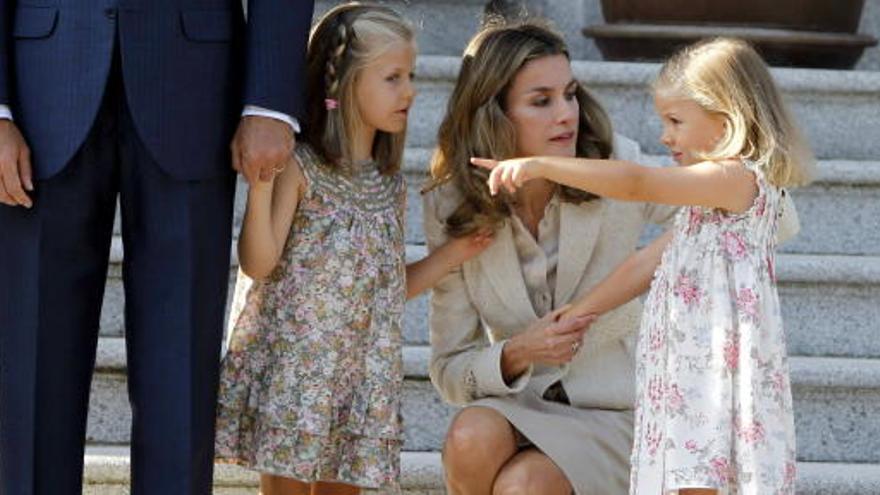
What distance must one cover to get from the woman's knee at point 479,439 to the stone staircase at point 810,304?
0.47 meters

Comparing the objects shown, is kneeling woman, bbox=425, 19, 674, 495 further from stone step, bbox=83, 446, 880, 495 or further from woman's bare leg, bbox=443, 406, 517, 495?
stone step, bbox=83, 446, 880, 495

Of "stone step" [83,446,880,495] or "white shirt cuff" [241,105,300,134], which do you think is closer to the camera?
"white shirt cuff" [241,105,300,134]

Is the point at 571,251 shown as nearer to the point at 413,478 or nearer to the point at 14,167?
the point at 413,478

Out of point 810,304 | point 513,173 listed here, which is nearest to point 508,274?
point 513,173

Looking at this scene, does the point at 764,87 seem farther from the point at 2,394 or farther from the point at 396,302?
the point at 2,394

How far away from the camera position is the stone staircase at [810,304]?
3.76 meters

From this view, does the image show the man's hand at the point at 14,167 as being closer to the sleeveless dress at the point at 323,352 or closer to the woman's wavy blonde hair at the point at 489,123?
the sleeveless dress at the point at 323,352

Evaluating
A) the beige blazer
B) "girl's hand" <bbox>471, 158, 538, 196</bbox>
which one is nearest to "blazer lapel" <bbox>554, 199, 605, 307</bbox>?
the beige blazer

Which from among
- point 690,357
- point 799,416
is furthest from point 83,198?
point 799,416

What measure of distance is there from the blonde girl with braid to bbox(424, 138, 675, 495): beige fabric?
132 mm

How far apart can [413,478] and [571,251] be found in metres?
0.61

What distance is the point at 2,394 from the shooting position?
→ 10.2ft

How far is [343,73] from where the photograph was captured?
129 inches

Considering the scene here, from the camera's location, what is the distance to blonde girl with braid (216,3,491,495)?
319 cm
